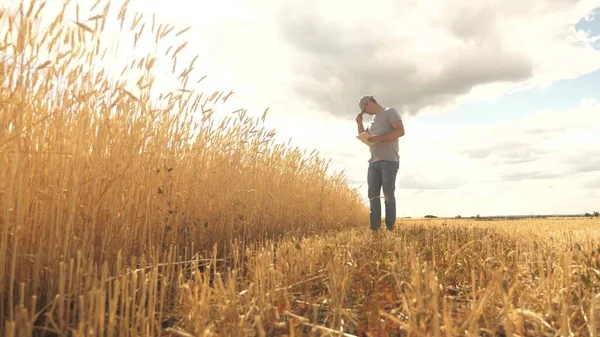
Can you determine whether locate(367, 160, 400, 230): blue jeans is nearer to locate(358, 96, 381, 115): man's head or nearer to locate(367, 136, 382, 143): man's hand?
locate(367, 136, 382, 143): man's hand

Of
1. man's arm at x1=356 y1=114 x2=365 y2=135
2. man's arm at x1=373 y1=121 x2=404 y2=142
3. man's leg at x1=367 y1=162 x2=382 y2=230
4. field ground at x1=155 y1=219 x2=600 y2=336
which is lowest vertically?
field ground at x1=155 y1=219 x2=600 y2=336

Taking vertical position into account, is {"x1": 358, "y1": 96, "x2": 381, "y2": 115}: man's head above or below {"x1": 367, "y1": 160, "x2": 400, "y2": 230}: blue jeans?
above

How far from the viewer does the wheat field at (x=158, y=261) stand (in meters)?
1.71

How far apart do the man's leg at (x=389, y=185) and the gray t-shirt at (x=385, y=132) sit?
0.10 m

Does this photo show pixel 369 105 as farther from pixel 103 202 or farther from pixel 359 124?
pixel 103 202

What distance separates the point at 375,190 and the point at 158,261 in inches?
150

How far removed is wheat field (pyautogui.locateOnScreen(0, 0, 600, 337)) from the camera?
5.60 ft

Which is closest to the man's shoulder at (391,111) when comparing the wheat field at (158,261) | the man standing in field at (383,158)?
the man standing in field at (383,158)

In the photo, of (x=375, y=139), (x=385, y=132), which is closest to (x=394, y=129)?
(x=385, y=132)

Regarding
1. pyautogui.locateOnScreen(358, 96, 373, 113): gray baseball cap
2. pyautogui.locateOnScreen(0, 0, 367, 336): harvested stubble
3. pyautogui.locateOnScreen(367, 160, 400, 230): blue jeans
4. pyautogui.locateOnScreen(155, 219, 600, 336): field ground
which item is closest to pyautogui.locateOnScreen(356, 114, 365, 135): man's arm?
pyautogui.locateOnScreen(358, 96, 373, 113): gray baseball cap

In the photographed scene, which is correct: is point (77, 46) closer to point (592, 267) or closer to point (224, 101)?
point (224, 101)

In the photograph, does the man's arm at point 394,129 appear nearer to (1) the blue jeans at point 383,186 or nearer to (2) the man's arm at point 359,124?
(1) the blue jeans at point 383,186

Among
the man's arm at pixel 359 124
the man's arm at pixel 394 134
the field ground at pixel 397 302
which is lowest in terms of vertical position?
the field ground at pixel 397 302

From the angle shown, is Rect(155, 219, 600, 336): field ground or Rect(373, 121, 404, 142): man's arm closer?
Rect(155, 219, 600, 336): field ground
